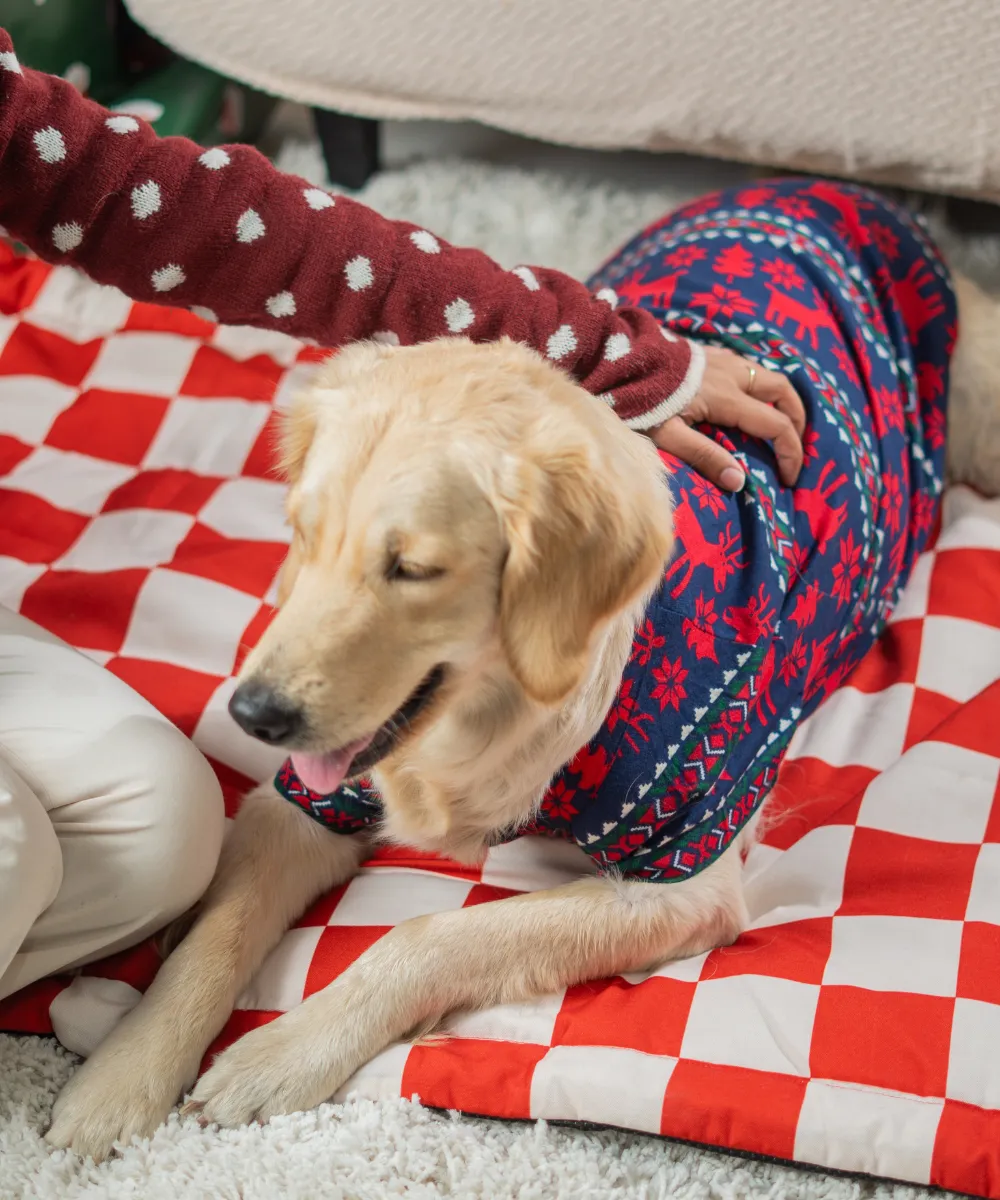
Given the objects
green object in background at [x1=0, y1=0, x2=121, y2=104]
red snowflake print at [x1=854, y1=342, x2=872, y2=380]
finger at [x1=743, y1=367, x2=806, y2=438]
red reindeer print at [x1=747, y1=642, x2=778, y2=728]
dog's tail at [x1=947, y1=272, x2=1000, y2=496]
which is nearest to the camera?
red reindeer print at [x1=747, y1=642, x2=778, y2=728]

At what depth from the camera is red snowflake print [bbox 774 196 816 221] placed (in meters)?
1.75

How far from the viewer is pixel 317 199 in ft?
Answer: 4.37

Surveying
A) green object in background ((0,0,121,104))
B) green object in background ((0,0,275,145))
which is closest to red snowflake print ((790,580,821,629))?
green object in background ((0,0,275,145))

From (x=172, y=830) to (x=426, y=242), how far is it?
682 millimetres

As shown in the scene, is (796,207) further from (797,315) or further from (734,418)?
Answer: (734,418)

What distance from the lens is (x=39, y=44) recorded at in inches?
84.2

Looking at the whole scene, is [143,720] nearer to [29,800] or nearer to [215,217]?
[29,800]

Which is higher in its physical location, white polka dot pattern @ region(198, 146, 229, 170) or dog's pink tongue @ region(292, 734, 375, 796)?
white polka dot pattern @ region(198, 146, 229, 170)

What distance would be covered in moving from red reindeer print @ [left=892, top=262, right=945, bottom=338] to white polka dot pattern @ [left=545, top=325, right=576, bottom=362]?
76 cm

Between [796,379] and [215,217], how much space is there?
0.68m

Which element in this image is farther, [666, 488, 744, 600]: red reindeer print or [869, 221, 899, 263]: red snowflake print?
[869, 221, 899, 263]: red snowflake print

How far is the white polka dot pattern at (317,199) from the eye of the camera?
133 cm

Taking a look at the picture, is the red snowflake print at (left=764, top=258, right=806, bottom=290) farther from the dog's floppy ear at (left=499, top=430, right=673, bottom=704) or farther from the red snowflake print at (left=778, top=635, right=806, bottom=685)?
the dog's floppy ear at (left=499, top=430, right=673, bottom=704)

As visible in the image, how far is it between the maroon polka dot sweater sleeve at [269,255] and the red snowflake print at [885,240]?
65 centimetres
